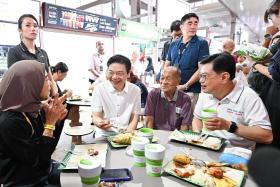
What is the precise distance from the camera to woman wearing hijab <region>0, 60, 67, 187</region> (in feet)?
4.03

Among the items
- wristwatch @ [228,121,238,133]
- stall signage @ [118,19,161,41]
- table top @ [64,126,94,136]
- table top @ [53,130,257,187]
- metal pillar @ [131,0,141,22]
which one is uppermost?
metal pillar @ [131,0,141,22]

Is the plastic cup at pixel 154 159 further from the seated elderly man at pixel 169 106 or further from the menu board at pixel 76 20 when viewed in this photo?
the menu board at pixel 76 20

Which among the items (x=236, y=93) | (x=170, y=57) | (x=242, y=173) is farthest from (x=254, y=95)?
(x=170, y=57)

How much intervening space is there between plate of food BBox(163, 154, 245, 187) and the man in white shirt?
907 millimetres

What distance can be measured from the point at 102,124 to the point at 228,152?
834 mm

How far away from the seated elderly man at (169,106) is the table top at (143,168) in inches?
17.8

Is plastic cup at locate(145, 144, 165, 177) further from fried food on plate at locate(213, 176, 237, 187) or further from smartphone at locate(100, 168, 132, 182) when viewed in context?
fried food on plate at locate(213, 176, 237, 187)

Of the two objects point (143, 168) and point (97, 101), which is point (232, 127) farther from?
point (97, 101)

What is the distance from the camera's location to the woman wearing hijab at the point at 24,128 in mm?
1229

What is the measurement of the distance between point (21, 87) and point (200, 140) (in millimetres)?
1105

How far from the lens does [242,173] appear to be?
1072mm

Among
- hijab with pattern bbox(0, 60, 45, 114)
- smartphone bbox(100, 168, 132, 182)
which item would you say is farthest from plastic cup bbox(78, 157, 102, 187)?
hijab with pattern bbox(0, 60, 45, 114)

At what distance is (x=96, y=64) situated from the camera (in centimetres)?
529

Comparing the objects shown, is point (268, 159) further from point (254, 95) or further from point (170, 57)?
point (170, 57)
